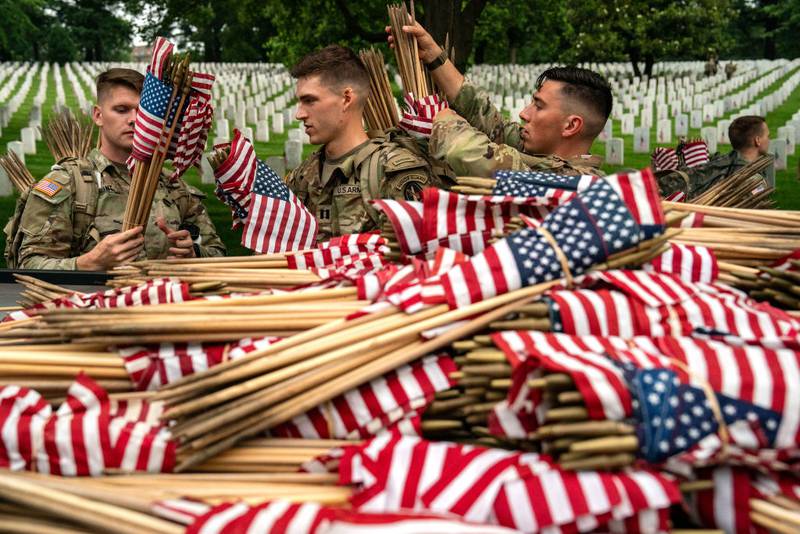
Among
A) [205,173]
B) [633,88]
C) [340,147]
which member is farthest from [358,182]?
[633,88]

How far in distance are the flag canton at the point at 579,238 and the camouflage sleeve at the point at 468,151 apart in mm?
1179

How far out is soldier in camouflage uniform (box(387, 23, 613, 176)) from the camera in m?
3.60

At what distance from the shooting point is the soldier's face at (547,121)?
4176 millimetres

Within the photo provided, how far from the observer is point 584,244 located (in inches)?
91.0

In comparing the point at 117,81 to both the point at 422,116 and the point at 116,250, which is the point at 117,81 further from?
the point at 422,116

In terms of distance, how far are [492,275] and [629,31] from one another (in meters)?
33.5

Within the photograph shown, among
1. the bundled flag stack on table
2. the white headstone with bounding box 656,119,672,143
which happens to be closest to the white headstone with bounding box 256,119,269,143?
the white headstone with bounding box 656,119,672,143

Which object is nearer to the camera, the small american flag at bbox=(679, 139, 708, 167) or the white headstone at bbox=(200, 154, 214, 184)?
the small american flag at bbox=(679, 139, 708, 167)

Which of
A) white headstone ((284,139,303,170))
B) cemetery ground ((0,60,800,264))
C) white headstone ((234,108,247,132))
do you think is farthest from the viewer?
white headstone ((234,108,247,132))

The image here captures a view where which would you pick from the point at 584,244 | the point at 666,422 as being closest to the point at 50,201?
the point at 584,244

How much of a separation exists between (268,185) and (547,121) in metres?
1.35

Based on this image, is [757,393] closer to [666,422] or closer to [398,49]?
[666,422]

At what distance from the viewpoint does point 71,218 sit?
440 centimetres

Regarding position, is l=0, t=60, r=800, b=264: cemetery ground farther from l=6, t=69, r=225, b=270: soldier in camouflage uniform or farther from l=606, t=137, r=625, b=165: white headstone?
l=6, t=69, r=225, b=270: soldier in camouflage uniform
